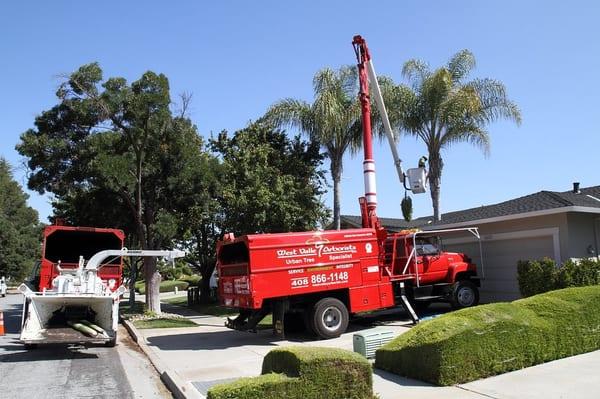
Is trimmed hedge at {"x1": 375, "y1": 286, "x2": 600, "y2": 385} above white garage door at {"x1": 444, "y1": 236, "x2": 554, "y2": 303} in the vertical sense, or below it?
below

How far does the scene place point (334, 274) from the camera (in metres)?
14.2

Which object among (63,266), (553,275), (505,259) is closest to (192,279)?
(63,266)

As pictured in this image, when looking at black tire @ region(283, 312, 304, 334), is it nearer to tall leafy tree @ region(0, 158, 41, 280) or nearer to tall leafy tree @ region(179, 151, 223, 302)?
tall leafy tree @ region(179, 151, 223, 302)

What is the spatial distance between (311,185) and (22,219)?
66.0 meters

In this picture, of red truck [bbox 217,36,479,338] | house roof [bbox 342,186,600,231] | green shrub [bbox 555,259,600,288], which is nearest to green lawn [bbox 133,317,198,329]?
red truck [bbox 217,36,479,338]

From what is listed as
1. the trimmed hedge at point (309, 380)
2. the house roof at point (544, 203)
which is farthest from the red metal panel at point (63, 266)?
the trimmed hedge at point (309, 380)

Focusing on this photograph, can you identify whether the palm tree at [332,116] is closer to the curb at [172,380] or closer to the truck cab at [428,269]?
the truck cab at [428,269]

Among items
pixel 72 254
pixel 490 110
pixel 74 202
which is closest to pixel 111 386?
pixel 72 254

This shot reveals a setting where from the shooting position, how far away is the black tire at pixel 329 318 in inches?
544

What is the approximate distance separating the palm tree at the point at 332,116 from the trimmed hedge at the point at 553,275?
9.43 metres

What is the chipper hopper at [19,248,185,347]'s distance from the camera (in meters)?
12.9

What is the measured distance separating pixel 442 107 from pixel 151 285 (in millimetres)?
13130

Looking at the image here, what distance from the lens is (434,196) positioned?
2364 cm

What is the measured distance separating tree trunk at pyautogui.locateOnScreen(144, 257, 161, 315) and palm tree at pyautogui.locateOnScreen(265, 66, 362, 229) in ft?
24.5
